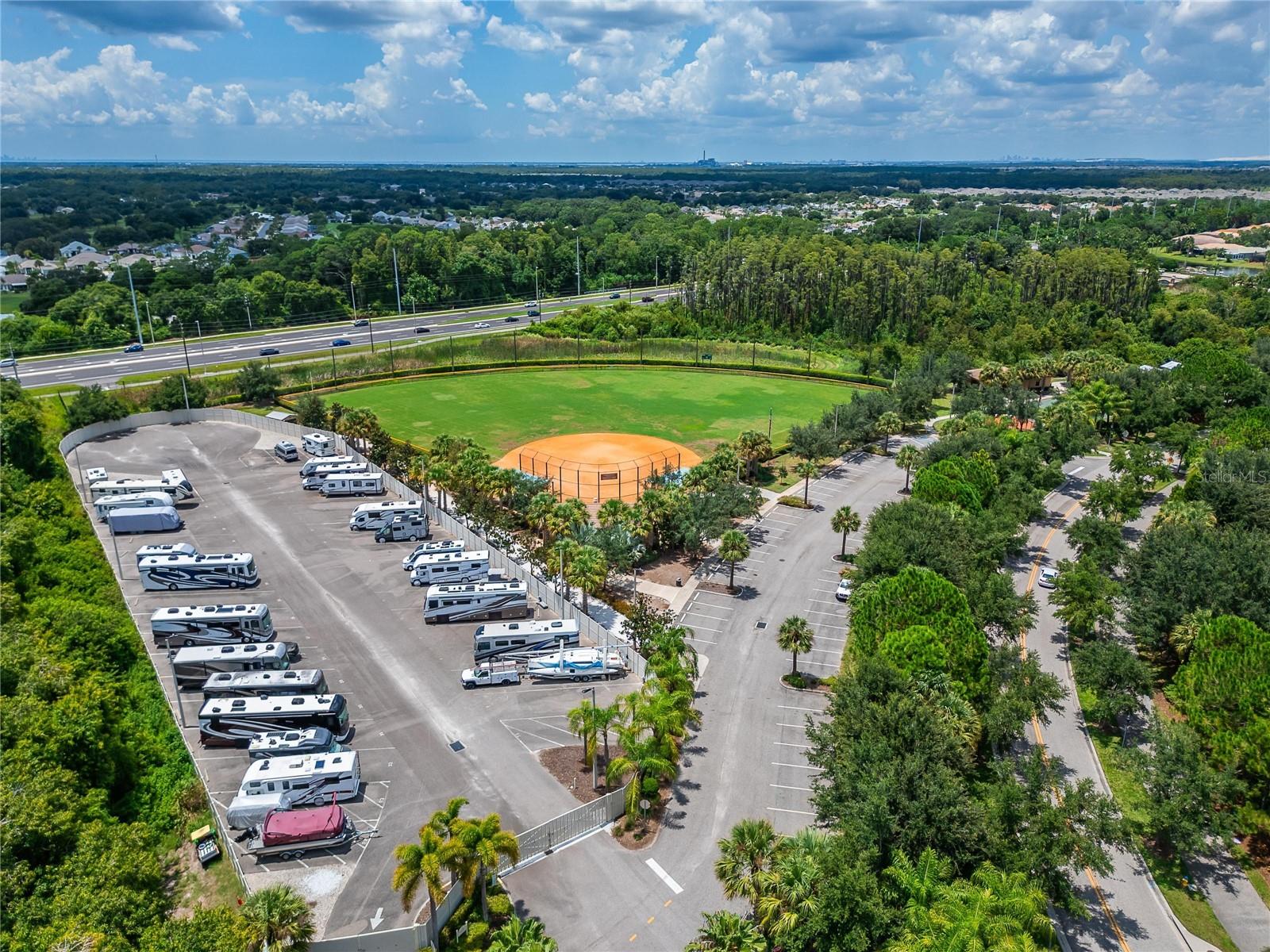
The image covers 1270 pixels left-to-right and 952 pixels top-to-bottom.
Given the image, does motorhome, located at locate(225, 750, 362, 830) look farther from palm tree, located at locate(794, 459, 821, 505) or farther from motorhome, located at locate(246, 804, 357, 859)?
palm tree, located at locate(794, 459, 821, 505)

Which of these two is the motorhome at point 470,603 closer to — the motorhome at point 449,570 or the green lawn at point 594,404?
the motorhome at point 449,570

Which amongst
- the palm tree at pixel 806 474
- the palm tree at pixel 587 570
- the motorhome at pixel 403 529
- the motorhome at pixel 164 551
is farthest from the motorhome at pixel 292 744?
the palm tree at pixel 806 474

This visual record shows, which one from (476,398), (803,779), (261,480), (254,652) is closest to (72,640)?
(254,652)

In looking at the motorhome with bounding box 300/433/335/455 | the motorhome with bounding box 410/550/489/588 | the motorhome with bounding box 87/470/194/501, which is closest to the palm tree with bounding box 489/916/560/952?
the motorhome with bounding box 410/550/489/588

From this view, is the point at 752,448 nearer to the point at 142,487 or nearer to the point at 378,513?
the point at 378,513

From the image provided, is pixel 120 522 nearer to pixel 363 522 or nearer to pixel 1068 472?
pixel 363 522
